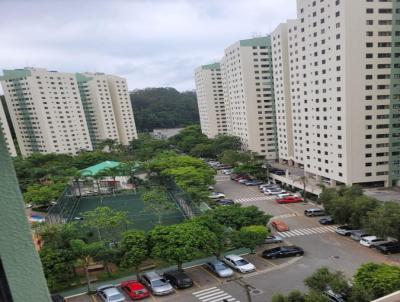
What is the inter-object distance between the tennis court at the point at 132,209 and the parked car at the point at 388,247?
16.5 m

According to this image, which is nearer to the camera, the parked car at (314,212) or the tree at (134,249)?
the tree at (134,249)

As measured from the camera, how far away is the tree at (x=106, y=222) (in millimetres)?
22250

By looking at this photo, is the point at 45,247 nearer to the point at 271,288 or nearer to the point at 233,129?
the point at 271,288

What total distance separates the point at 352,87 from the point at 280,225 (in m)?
17.5

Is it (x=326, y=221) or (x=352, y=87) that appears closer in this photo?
(x=326, y=221)

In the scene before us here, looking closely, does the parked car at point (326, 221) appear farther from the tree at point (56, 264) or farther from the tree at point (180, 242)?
the tree at point (56, 264)

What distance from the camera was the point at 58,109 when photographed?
64.4 meters

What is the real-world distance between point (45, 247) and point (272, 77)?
4786 cm

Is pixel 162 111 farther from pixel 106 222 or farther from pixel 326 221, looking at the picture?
pixel 106 222

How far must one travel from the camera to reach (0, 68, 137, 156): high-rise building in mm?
62406

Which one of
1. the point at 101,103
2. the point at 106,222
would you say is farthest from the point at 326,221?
the point at 101,103

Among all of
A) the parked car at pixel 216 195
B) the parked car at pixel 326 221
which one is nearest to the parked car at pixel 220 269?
the parked car at pixel 326 221

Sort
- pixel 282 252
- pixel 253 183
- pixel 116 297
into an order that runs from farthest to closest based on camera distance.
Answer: pixel 253 183, pixel 282 252, pixel 116 297

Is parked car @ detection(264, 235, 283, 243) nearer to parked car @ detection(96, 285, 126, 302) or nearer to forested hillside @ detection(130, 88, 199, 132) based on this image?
parked car @ detection(96, 285, 126, 302)
